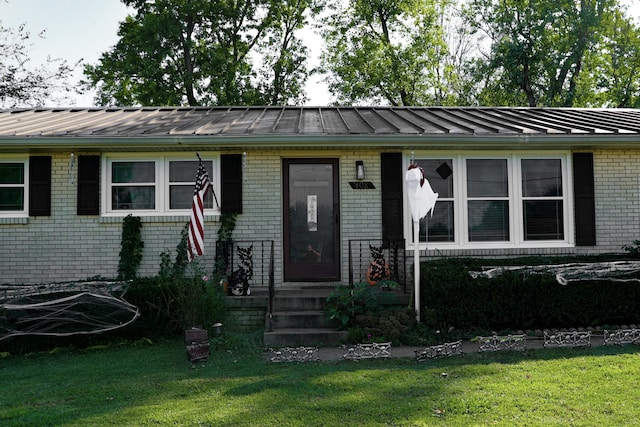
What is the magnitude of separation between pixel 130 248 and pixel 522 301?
5909 mm

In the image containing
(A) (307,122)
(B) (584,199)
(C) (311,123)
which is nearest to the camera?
(B) (584,199)

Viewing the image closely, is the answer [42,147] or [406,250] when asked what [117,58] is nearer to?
[42,147]

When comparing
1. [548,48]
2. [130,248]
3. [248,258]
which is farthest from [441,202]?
[548,48]

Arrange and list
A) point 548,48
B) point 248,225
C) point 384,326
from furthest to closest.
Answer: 1. point 548,48
2. point 248,225
3. point 384,326

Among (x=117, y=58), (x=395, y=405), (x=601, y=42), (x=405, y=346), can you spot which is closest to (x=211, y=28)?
(x=117, y=58)

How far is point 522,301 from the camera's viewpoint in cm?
660

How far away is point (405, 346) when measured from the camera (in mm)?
6215

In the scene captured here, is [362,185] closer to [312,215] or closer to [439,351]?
[312,215]

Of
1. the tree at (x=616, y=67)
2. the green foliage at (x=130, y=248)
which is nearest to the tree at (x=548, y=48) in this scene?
the tree at (x=616, y=67)

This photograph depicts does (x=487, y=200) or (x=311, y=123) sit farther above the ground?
(x=311, y=123)

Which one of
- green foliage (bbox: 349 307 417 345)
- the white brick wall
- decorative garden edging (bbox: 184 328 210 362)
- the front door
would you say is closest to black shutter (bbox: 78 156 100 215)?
the white brick wall

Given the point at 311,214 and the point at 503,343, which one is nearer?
the point at 503,343

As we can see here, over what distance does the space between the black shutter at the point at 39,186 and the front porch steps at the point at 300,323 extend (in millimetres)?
4038

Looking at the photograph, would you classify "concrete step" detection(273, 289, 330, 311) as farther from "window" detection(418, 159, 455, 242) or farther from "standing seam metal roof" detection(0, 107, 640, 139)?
"standing seam metal roof" detection(0, 107, 640, 139)
